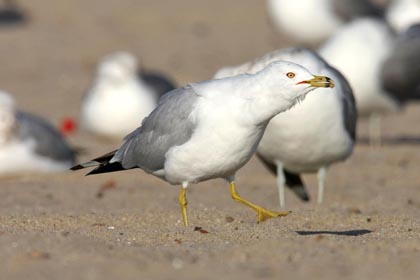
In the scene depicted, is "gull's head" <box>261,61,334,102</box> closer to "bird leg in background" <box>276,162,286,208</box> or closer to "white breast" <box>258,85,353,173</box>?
"white breast" <box>258,85,353,173</box>

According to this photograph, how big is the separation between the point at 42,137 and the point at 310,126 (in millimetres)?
3529

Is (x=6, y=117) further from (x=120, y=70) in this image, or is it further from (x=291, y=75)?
(x=291, y=75)

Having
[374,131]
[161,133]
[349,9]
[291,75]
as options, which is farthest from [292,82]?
[349,9]

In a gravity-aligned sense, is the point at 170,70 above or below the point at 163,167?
above

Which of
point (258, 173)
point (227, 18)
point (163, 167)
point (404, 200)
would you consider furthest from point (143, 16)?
point (163, 167)

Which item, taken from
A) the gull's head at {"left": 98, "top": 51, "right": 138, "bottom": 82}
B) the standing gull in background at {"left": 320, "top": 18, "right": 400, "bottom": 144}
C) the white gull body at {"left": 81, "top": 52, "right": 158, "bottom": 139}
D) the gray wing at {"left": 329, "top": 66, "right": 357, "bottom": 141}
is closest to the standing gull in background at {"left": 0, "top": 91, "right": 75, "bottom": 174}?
the white gull body at {"left": 81, "top": 52, "right": 158, "bottom": 139}

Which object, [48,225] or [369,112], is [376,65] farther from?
[48,225]

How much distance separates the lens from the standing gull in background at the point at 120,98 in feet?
A: 41.1

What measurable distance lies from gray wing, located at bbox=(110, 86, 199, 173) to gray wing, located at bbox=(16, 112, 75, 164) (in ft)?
12.2

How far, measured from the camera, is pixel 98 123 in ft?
41.3

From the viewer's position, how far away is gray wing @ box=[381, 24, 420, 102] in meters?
11.6

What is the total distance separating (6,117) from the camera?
1043cm

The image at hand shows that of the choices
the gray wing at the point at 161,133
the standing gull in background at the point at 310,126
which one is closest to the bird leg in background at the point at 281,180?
the standing gull in background at the point at 310,126

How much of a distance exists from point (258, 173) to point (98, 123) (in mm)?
2735
